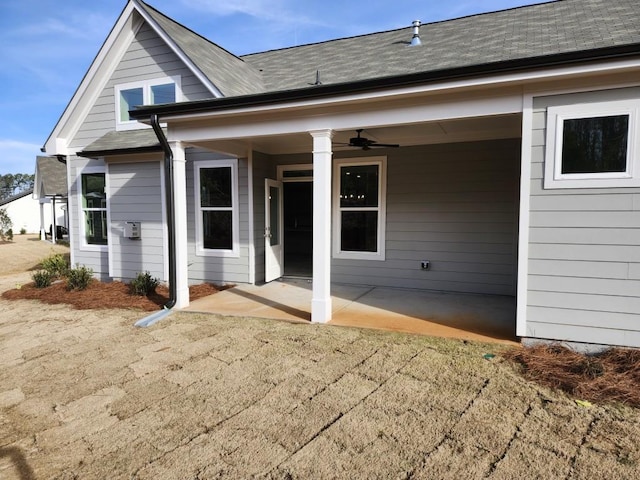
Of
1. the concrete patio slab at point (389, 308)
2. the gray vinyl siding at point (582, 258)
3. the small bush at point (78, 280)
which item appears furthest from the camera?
the small bush at point (78, 280)

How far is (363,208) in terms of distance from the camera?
742 cm

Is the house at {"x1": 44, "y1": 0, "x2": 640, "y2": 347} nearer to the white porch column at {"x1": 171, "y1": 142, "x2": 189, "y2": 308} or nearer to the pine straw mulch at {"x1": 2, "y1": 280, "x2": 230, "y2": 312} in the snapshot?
the white porch column at {"x1": 171, "y1": 142, "x2": 189, "y2": 308}

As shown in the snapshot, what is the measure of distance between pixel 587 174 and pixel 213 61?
695 cm

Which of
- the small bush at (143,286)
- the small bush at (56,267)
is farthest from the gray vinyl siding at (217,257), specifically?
the small bush at (56,267)

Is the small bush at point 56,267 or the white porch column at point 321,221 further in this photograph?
the small bush at point 56,267

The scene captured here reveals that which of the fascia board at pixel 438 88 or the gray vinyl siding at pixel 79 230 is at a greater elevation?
the fascia board at pixel 438 88

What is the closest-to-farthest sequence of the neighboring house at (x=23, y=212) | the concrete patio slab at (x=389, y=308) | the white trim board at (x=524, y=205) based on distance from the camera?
the white trim board at (x=524, y=205) → the concrete patio slab at (x=389, y=308) → the neighboring house at (x=23, y=212)

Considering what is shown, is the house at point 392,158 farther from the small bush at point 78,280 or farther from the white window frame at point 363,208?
the small bush at point 78,280

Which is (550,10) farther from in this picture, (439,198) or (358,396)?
(358,396)

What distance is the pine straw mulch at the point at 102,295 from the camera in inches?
254

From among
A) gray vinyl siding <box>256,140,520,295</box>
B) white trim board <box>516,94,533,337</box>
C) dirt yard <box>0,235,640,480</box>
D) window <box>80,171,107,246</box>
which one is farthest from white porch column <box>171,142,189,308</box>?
white trim board <box>516,94,533,337</box>

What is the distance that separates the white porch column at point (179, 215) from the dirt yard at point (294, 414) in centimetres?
135

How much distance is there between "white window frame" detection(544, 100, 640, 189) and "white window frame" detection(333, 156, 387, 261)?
3407mm

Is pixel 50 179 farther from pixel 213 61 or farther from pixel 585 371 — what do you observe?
pixel 585 371
